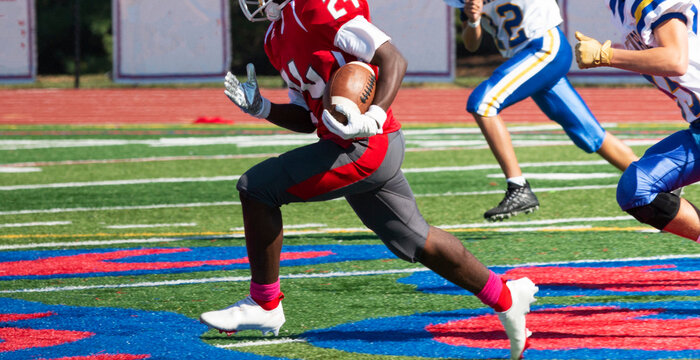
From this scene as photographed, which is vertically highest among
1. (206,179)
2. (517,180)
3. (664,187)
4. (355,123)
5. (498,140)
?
(355,123)

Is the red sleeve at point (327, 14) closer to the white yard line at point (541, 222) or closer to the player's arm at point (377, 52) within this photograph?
the player's arm at point (377, 52)

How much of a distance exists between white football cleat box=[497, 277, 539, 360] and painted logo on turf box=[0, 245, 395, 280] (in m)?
2.15

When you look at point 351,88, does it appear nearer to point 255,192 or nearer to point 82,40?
point 255,192

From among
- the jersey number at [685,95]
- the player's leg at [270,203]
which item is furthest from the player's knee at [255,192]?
the jersey number at [685,95]

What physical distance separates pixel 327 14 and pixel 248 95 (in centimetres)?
50

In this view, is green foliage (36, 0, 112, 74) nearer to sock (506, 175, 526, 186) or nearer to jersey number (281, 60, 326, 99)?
sock (506, 175, 526, 186)

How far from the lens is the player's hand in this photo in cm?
713

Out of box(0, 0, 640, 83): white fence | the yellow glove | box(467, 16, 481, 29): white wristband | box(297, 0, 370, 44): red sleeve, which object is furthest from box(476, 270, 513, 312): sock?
box(0, 0, 640, 83): white fence

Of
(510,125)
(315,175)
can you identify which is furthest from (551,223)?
(510,125)

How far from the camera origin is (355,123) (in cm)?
370

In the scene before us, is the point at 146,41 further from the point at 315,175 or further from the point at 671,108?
the point at 315,175

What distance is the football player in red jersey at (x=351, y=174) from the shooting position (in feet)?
13.0

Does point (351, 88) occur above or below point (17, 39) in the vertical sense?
above

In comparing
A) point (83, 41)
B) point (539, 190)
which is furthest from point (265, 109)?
point (83, 41)
